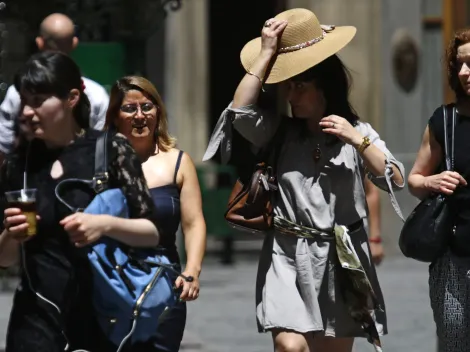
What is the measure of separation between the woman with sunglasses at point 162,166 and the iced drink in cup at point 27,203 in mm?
1034

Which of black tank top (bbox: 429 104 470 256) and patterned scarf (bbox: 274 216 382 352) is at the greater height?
black tank top (bbox: 429 104 470 256)

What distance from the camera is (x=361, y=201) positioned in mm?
6316

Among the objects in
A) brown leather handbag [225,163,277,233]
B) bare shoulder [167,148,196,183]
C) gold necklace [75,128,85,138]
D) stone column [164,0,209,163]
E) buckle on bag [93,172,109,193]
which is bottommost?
stone column [164,0,209,163]

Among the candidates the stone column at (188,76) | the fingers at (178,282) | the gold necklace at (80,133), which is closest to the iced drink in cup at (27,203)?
the gold necklace at (80,133)

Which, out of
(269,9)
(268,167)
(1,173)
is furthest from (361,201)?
(269,9)

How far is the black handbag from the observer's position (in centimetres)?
620

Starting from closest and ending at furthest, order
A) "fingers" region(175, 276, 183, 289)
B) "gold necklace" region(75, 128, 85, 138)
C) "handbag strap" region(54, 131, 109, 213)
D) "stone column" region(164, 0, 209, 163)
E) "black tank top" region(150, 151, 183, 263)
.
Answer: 1. "handbag strap" region(54, 131, 109, 213)
2. "gold necklace" region(75, 128, 85, 138)
3. "fingers" region(175, 276, 183, 289)
4. "black tank top" region(150, 151, 183, 263)
5. "stone column" region(164, 0, 209, 163)

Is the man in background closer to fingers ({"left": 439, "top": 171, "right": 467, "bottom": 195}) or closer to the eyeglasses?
the eyeglasses

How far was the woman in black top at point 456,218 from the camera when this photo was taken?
6180mm

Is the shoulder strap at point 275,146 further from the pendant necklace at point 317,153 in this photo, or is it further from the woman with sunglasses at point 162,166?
the woman with sunglasses at point 162,166

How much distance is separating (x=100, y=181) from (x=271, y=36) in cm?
148

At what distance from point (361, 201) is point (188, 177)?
2.53ft

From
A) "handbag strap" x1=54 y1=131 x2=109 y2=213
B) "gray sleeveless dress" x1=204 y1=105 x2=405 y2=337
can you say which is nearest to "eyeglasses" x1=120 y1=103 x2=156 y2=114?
"gray sleeveless dress" x1=204 y1=105 x2=405 y2=337

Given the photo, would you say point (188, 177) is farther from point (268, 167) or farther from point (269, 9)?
point (269, 9)
